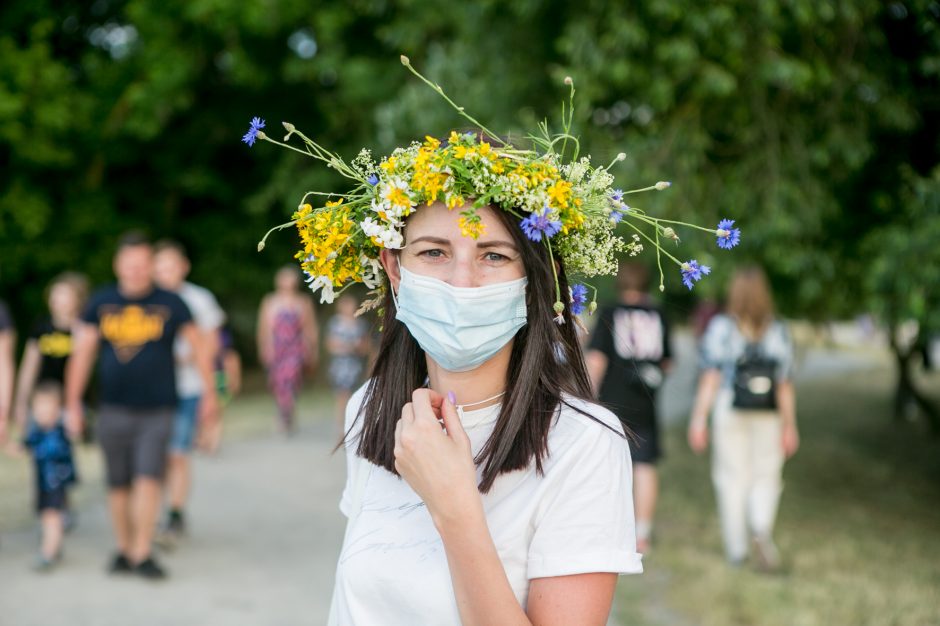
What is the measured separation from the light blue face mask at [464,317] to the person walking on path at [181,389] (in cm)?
549

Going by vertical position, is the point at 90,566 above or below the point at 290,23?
below

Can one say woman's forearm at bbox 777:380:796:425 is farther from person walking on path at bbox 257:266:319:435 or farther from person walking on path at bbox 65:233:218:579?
person walking on path at bbox 257:266:319:435

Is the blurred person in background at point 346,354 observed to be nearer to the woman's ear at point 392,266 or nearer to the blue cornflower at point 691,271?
the woman's ear at point 392,266

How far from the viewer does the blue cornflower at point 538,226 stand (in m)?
2.01

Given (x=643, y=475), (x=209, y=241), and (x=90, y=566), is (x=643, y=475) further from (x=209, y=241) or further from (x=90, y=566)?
(x=209, y=241)

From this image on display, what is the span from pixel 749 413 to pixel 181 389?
4.40 metres

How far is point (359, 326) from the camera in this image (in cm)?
1312

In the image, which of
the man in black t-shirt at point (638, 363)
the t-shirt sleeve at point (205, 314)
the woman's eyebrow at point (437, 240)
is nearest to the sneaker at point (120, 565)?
the t-shirt sleeve at point (205, 314)

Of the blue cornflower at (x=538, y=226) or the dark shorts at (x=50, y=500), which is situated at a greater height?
the blue cornflower at (x=538, y=226)

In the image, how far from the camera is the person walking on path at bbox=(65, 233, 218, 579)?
21.7 feet

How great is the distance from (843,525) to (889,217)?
3.04 metres

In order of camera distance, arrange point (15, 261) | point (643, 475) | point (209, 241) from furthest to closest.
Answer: point (209, 241) → point (15, 261) → point (643, 475)

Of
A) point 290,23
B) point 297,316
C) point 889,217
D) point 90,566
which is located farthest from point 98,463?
point 290,23

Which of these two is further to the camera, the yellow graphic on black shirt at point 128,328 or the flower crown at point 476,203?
the yellow graphic on black shirt at point 128,328
